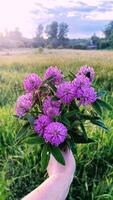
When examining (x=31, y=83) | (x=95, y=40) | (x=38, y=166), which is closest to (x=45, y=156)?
(x=31, y=83)

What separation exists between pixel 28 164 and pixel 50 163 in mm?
888

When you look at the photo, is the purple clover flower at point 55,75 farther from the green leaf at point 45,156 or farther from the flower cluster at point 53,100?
the green leaf at point 45,156

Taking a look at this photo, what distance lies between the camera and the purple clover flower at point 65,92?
2.98ft

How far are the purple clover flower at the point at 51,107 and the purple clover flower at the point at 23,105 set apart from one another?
0.11 ft

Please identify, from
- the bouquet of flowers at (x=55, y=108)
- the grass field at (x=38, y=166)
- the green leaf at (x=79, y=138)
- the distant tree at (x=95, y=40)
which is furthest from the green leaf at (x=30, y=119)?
the distant tree at (x=95, y=40)

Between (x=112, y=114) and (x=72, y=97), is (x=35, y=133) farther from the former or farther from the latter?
(x=112, y=114)

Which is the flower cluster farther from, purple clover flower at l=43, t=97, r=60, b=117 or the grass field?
the grass field

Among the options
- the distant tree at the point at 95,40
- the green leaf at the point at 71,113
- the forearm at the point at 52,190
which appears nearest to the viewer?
the forearm at the point at 52,190

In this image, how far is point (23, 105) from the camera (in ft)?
3.05

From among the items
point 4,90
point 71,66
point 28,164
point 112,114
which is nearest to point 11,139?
point 28,164

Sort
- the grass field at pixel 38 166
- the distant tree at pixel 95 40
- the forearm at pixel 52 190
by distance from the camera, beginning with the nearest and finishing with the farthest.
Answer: the forearm at pixel 52 190
the grass field at pixel 38 166
the distant tree at pixel 95 40

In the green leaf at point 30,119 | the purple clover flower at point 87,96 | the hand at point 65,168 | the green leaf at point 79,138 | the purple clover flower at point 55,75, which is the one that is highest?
the purple clover flower at point 55,75

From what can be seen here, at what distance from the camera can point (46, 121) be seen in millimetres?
897

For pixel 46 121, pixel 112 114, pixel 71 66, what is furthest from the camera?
pixel 71 66
